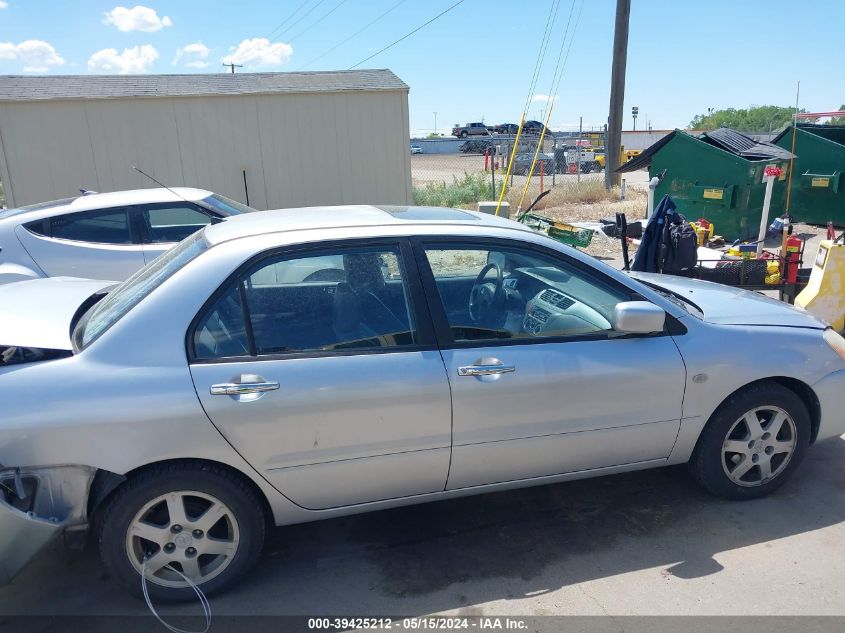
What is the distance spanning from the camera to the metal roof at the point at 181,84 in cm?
1060

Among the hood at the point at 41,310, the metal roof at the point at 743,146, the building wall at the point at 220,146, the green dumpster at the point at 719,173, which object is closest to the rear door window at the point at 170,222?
the hood at the point at 41,310

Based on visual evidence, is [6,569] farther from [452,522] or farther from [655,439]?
[655,439]

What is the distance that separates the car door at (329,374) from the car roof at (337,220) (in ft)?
0.63

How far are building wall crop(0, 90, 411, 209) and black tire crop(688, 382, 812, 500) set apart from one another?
8735 mm

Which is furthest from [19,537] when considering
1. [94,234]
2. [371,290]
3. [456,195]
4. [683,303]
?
[456,195]

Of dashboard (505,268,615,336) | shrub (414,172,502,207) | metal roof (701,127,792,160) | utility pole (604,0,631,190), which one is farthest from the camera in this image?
utility pole (604,0,631,190)

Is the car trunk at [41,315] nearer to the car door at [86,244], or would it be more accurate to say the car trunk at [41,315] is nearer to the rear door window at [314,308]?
the rear door window at [314,308]

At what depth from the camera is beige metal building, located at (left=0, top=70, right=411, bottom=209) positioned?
10.5 m

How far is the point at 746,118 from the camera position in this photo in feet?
198

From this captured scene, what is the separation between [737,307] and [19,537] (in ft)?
11.8

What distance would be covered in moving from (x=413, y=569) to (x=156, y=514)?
118 cm

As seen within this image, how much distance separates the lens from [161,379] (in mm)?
2664

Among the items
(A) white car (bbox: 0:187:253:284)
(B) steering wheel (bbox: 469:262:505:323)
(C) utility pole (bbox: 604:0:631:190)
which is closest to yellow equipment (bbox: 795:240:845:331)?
(B) steering wheel (bbox: 469:262:505:323)

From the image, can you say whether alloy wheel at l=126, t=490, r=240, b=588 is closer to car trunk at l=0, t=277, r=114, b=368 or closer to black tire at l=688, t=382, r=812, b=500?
car trunk at l=0, t=277, r=114, b=368
